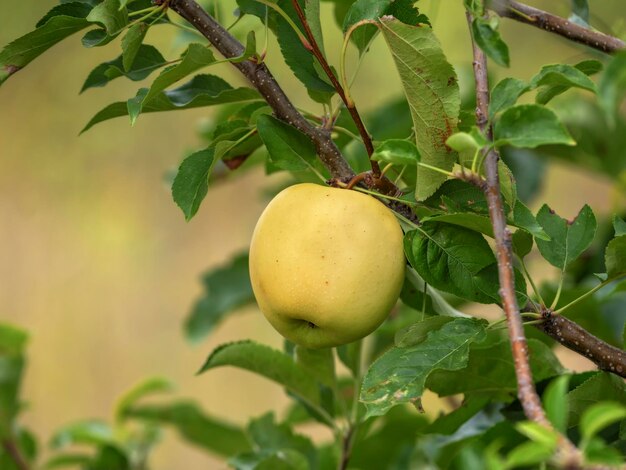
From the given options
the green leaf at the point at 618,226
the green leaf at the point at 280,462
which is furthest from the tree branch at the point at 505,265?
the green leaf at the point at 280,462

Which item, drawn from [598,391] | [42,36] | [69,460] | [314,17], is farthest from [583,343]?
[69,460]

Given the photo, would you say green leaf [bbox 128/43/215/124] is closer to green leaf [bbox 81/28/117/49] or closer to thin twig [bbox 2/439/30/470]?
green leaf [bbox 81/28/117/49]

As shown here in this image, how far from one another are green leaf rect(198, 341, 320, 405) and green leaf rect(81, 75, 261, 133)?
188 mm

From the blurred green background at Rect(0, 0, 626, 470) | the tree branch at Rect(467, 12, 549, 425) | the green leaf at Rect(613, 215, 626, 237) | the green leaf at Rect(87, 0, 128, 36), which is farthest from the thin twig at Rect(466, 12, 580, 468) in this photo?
the blurred green background at Rect(0, 0, 626, 470)

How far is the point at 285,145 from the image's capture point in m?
0.57

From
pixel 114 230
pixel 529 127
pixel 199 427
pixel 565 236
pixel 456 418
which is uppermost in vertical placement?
pixel 529 127

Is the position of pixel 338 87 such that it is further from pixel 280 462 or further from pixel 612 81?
pixel 280 462

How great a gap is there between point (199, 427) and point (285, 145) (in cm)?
50

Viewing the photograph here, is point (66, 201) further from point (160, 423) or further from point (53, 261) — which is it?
point (160, 423)

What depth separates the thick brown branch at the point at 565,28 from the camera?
58 cm

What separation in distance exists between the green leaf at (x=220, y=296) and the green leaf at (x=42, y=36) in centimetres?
64

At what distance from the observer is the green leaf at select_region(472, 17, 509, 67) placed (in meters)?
Result: 0.46

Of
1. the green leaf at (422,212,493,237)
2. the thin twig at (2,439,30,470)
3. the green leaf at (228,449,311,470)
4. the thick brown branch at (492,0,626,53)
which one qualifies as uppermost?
the thick brown branch at (492,0,626,53)

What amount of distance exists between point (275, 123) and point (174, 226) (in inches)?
96.0
